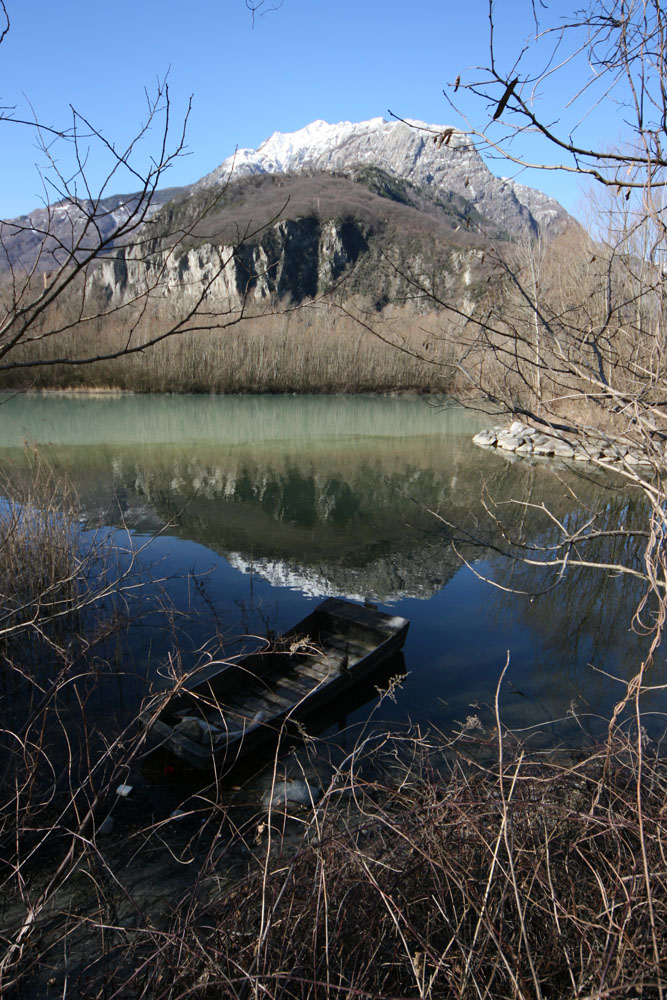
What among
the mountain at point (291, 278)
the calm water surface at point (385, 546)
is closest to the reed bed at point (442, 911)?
the calm water surface at point (385, 546)

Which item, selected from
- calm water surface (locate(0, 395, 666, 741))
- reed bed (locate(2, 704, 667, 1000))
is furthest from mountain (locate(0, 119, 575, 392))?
reed bed (locate(2, 704, 667, 1000))

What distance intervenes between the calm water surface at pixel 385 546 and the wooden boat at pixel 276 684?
0.51 m

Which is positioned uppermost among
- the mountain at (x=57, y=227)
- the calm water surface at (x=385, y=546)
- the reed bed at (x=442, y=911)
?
the mountain at (x=57, y=227)

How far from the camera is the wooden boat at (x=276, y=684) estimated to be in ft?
14.8

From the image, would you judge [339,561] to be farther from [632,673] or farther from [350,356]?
[350,356]

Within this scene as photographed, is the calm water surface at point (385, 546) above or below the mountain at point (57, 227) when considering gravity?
below

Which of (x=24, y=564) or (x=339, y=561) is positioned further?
(x=339, y=561)

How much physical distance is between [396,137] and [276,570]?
20697 centimetres

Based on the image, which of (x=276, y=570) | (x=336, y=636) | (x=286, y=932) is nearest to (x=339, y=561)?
(x=276, y=570)

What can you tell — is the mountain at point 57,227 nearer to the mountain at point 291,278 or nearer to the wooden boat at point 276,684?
the mountain at point 291,278

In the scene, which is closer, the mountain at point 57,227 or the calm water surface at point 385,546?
the mountain at point 57,227

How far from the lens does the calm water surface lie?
647 cm

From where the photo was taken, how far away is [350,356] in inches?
1524

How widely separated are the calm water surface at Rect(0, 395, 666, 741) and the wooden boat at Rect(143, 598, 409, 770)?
509 millimetres
